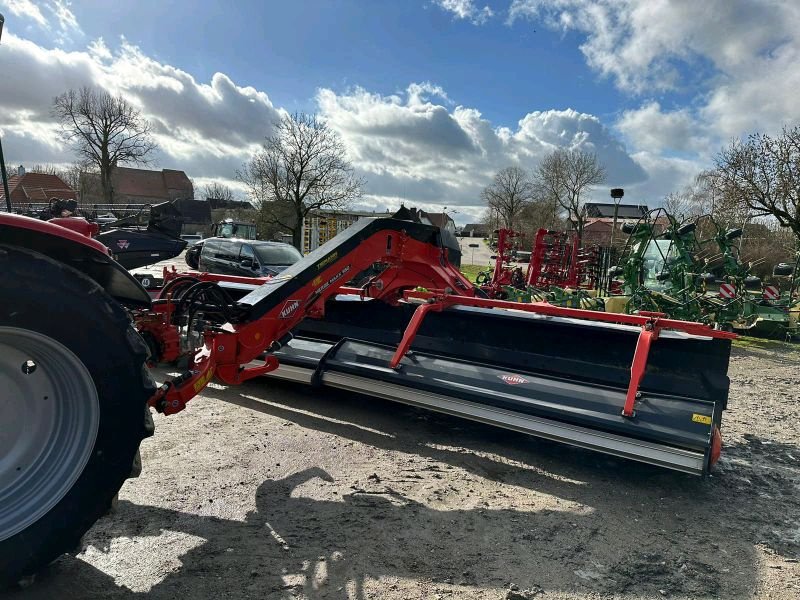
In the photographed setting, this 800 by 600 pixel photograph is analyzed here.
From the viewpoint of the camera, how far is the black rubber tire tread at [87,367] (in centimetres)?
186

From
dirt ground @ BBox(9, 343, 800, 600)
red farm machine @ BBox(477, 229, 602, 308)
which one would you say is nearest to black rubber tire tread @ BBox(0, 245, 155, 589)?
dirt ground @ BBox(9, 343, 800, 600)

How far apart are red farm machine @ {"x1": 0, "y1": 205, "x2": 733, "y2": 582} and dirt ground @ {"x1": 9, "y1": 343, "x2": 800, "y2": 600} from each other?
13.9 inches

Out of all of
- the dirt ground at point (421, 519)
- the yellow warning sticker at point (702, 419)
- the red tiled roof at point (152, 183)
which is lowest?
the dirt ground at point (421, 519)

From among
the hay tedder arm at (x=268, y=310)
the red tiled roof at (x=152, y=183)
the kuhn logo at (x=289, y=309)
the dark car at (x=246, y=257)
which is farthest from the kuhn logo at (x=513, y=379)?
the red tiled roof at (x=152, y=183)

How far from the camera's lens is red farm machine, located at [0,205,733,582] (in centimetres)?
197

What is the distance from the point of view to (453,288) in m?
4.95

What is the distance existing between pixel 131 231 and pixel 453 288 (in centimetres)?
588

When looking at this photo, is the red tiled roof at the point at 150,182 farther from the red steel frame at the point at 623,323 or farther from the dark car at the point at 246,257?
the red steel frame at the point at 623,323

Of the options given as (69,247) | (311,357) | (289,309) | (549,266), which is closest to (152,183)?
(549,266)

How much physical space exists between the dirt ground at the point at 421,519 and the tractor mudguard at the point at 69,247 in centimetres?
123

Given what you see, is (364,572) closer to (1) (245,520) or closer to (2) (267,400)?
(1) (245,520)

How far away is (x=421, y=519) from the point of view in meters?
2.95

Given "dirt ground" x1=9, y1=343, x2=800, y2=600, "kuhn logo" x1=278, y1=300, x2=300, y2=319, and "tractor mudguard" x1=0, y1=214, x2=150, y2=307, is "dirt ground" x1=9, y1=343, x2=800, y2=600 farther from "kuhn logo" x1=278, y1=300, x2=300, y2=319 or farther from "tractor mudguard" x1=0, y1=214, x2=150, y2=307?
"tractor mudguard" x1=0, y1=214, x2=150, y2=307

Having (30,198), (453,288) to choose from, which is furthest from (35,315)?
(30,198)
